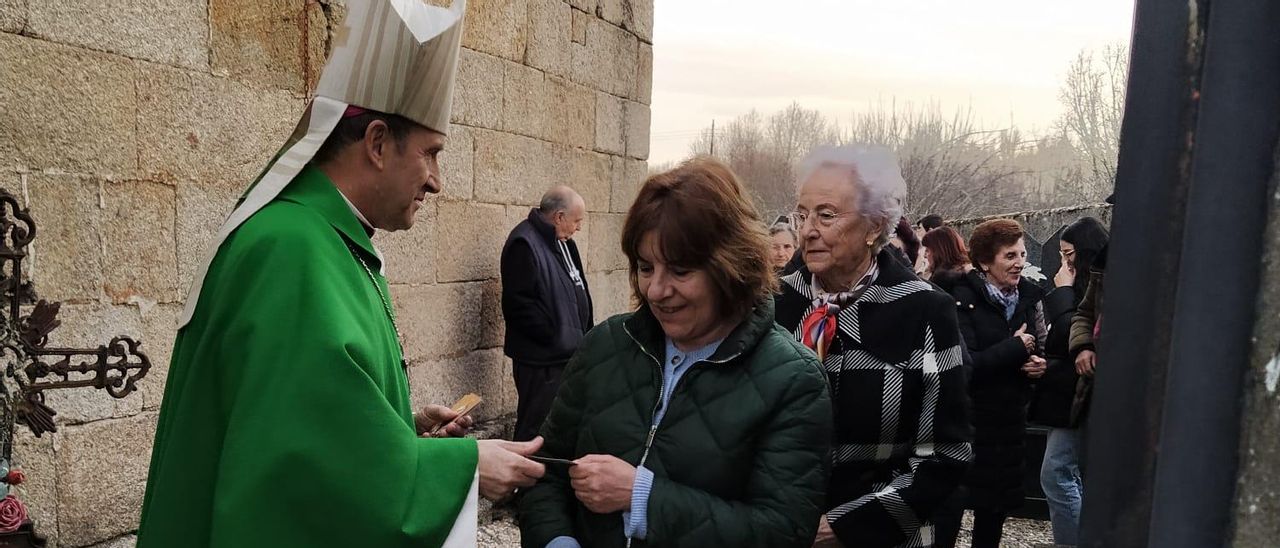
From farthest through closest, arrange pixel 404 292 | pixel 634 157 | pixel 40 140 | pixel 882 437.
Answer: pixel 634 157, pixel 404 292, pixel 40 140, pixel 882 437

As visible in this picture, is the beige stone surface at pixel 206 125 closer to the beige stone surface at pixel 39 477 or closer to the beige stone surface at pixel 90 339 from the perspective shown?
the beige stone surface at pixel 90 339

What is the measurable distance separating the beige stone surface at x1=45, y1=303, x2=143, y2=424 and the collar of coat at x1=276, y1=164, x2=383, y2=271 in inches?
65.3

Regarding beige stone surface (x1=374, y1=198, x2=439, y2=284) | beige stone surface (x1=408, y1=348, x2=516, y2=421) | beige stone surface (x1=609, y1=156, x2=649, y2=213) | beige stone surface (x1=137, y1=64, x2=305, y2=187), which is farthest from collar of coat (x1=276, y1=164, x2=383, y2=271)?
beige stone surface (x1=609, y1=156, x2=649, y2=213)

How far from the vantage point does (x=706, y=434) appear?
81.9 inches

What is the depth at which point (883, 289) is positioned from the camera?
2.67 metres

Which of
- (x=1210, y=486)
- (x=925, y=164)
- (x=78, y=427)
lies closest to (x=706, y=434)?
(x=1210, y=486)

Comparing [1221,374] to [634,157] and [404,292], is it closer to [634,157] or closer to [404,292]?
[404,292]

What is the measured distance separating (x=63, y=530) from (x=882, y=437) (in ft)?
8.21

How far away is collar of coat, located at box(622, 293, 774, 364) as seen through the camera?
213 centimetres

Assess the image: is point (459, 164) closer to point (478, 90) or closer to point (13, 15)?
point (478, 90)

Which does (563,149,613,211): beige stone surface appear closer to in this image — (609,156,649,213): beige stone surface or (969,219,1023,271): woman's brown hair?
(609,156,649,213): beige stone surface

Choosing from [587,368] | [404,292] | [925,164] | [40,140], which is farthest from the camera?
[925,164]

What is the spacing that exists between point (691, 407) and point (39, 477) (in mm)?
2190

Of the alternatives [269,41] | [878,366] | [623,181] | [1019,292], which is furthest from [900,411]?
[623,181]
